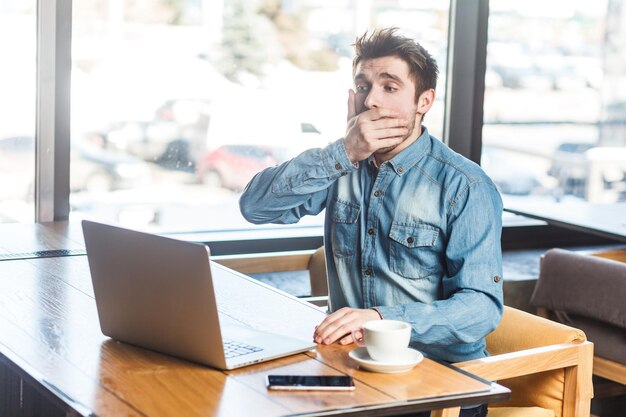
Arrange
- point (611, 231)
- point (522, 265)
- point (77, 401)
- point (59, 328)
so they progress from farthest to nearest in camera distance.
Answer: point (522, 265)
point (611, 231)
point (59, 328)
point (77, 401)

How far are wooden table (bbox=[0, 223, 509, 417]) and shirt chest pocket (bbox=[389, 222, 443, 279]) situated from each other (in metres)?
0.23

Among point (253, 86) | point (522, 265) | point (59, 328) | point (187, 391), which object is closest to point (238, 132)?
point (253, 86)

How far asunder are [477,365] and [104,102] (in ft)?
6.21

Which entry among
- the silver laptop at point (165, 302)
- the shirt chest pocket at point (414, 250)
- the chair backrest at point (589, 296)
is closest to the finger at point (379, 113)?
the shirt chest pocket at point (414, 250)

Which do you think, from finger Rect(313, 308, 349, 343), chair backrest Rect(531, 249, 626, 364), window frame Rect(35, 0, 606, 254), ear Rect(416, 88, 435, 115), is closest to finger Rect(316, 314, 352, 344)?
finger Rect(313, 308, 349, 343)

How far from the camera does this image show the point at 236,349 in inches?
72.8

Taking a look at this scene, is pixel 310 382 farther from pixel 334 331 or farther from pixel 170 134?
pixel 170 134

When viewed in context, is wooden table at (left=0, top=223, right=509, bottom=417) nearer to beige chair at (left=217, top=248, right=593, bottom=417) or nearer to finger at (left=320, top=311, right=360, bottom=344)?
finger at (left=320, top=311, right=360, bottom=344)

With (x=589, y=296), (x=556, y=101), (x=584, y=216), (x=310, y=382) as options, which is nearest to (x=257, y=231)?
(x=584, y=216)

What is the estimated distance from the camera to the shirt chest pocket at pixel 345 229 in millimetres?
2379

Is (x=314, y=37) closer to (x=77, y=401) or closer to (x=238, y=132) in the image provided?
(x=238, y=132)

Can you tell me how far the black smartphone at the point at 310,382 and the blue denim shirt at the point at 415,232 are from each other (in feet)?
1.40

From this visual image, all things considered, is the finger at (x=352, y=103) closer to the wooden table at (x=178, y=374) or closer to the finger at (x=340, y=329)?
the wooden table at (x=178, y=374)

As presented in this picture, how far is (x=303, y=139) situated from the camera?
3.79 m
